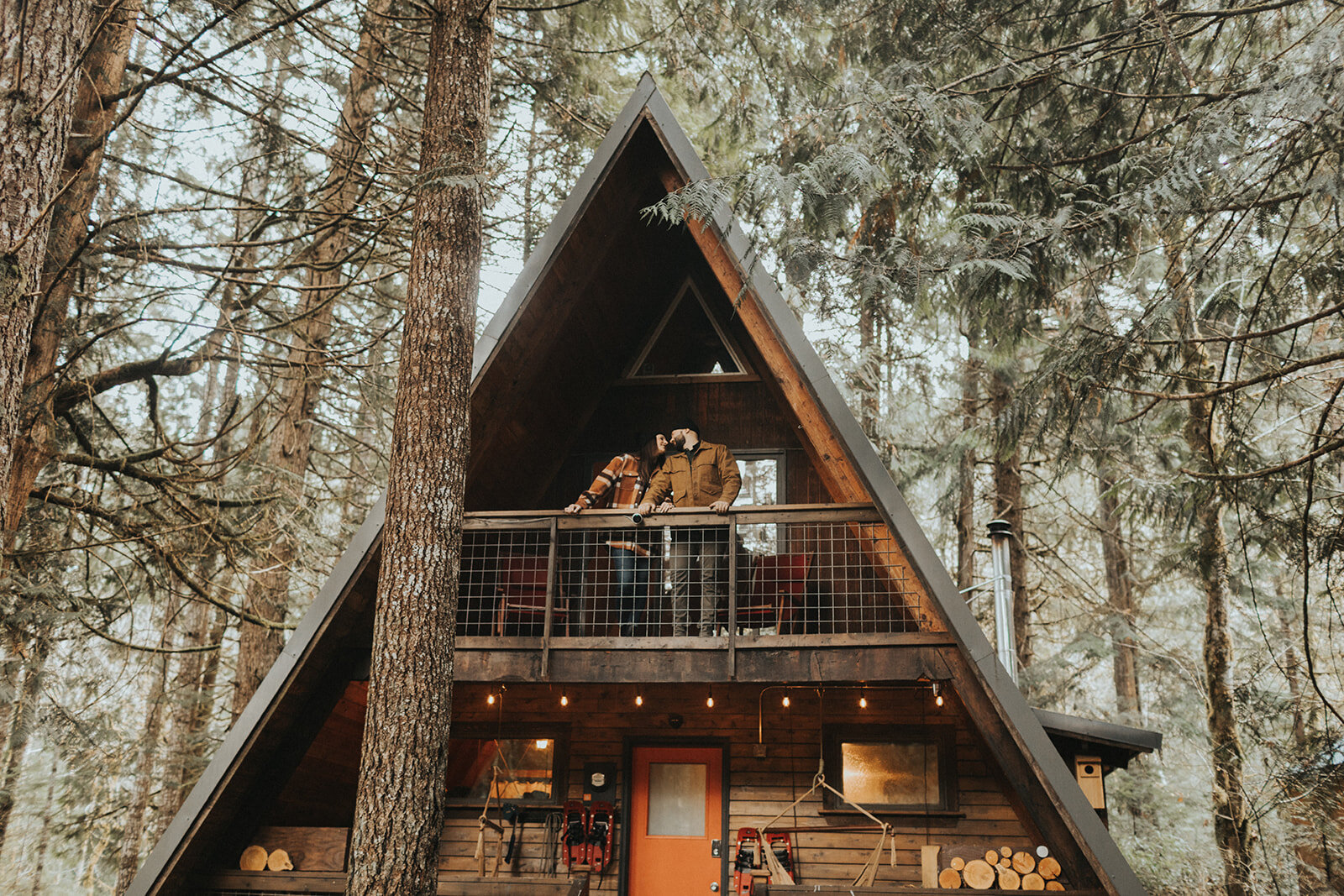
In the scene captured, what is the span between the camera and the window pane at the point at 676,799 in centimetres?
812

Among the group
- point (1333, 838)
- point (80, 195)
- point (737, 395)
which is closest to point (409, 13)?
point (80, 195)

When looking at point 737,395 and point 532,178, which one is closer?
point 737,395

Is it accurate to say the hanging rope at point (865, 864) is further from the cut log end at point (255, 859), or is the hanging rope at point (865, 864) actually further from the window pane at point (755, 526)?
the cut log end at point (255, 859)

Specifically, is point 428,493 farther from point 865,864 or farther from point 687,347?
point 865,864

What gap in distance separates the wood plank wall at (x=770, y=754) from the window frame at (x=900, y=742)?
0.21 feet

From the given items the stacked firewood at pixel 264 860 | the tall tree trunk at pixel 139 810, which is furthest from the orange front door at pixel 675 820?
the tall tree trunk at pixel 139 810

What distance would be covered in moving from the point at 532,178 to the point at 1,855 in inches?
875

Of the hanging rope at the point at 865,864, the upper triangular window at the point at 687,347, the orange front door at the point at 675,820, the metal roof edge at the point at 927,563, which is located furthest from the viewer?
the upper triangular window at the point at 687,347

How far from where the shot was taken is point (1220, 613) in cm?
1003

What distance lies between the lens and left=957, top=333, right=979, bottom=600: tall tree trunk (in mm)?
13383

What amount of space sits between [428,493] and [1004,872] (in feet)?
16.5

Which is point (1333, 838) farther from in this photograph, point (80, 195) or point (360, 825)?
point (80, 195)

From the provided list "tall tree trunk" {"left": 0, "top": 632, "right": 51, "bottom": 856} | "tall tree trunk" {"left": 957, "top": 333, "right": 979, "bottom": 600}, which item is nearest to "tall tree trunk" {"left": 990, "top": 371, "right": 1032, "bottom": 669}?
"tall tree trunk" {"left": 957, "top": 333, "right": 979, "bottom": 600}

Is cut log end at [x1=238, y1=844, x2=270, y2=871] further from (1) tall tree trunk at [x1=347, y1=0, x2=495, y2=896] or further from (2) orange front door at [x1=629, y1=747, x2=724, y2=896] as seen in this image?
(2) orange front door at [x1=629, y1=747, x2=724, y2=896]
